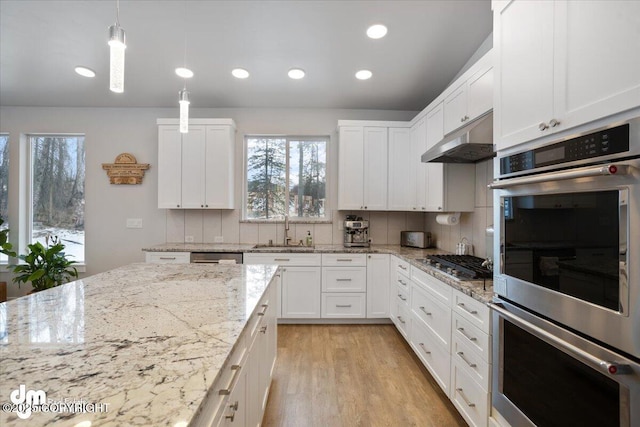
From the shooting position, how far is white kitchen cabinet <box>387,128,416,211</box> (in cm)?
362

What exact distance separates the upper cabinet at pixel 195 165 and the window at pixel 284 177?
16.9 inches

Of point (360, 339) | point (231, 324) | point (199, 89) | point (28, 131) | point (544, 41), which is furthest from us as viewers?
point (28, 131)

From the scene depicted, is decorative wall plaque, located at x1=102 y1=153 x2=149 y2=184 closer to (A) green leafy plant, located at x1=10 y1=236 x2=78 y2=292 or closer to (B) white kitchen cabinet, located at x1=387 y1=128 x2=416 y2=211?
(A) green leafy plant, located at x1=10 y1=236 x2=78 y2=292

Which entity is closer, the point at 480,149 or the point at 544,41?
the point at 544,41

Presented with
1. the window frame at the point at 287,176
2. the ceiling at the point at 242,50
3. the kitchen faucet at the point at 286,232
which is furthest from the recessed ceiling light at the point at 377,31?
the kitchen faucet at the point at 286,232

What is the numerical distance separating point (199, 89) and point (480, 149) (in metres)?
3.14

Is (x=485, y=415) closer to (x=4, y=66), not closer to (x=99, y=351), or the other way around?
(x=99, y=351)

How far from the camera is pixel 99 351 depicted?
81cm

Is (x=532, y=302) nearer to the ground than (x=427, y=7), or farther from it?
nearer to the ground

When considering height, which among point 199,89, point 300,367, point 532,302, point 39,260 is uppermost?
point 199,89

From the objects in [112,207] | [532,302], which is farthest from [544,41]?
[112,207]

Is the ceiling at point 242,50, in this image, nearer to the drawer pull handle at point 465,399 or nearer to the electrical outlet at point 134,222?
the electrical outlet at point 134,222

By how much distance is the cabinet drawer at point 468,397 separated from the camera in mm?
1519

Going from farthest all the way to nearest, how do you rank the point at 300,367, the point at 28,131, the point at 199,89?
the point at 28,131 < the point at 199,89 < the point at 300,367
